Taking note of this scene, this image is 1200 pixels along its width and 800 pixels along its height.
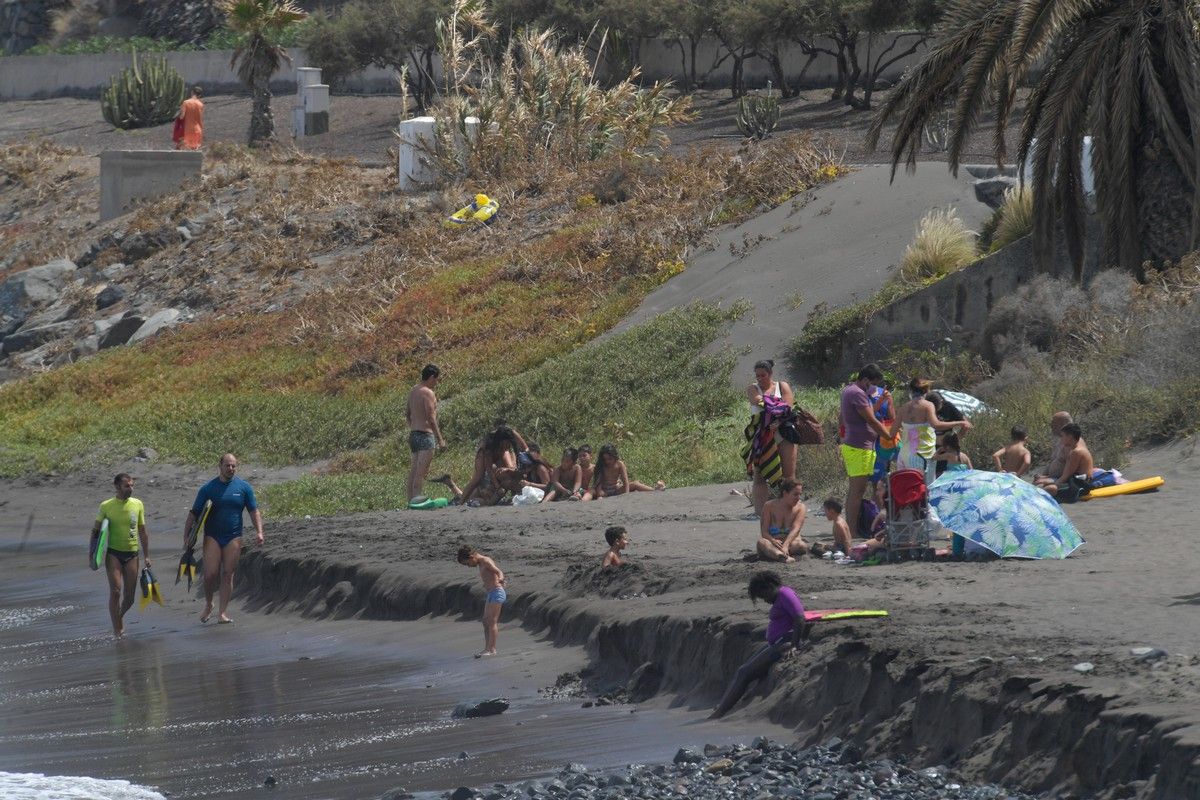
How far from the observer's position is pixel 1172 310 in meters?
17.3

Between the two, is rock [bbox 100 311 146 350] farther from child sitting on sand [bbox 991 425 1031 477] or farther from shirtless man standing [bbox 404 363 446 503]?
child sitting on sand [bbox 991 425 1031 477]

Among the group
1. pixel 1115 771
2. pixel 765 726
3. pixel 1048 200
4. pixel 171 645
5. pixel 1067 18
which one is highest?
pixel 1067 18

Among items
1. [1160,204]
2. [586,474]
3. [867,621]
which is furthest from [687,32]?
[867,621]

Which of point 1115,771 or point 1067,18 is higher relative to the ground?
point 1067,18

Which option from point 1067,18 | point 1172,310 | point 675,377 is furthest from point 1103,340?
point 675,377

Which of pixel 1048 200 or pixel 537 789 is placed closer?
pixel 537 789

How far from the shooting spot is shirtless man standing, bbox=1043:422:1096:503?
45.1 ft

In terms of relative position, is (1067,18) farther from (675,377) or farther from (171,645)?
(171,645)

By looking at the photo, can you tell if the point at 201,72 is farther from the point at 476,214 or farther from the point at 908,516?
the point at 908,516

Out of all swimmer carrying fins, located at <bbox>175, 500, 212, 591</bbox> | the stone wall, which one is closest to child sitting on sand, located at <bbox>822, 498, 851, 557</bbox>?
swimmer carrying fins, located at <bbox>175, 500, 212, 591</bbox>

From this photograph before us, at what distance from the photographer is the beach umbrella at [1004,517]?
37.1 ft

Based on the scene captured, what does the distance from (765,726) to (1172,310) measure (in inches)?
394

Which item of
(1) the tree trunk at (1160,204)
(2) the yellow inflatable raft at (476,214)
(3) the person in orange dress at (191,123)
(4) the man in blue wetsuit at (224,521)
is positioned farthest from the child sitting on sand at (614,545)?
(3) the person in orange dress at (191,123)

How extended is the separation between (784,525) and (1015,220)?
11.0 meters
